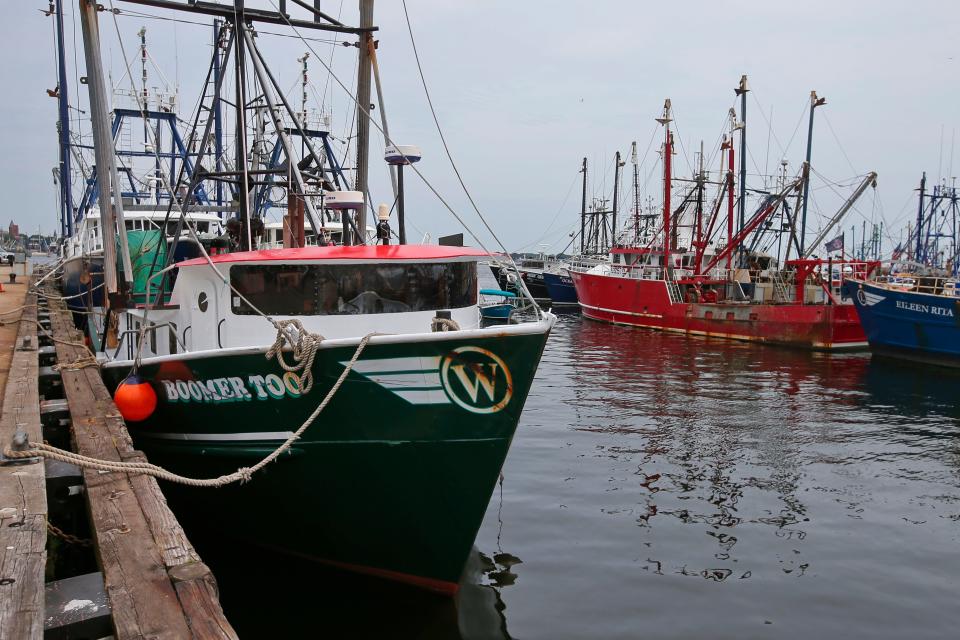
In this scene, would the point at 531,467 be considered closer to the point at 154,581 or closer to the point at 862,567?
the point at 862,567

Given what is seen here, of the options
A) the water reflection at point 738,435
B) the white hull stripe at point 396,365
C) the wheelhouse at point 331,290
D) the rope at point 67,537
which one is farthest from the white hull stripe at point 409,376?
the water reflection at point 738,435

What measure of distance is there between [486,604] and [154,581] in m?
3.81

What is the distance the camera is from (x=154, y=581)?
359cm

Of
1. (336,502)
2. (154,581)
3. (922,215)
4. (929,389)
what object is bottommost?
(929,389)

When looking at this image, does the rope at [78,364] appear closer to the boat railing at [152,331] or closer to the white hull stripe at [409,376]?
the boat railing at [152,331]

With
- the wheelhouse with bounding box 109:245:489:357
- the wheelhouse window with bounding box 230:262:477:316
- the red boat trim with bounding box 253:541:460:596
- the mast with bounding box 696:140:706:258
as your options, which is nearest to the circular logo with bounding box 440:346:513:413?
the wheelhouse with bounding box 109:245:489:357

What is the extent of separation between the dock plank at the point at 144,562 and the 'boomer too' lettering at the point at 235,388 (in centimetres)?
91

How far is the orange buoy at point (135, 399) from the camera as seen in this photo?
6.79m

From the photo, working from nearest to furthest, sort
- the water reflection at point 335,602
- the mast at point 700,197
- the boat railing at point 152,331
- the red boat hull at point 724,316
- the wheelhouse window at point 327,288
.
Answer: the water reflection at point 335,602 → the wheelhouse window at point 327,288 → the boat railing at point 152,331 → the red boat hull at point 724,316 → the mast at point 700,197

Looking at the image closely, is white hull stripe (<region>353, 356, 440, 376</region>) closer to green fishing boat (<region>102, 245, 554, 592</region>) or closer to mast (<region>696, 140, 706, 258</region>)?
green fishing boat (<region>102, 245, 554, 592</region>)

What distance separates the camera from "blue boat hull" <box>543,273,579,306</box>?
46781 millimetres

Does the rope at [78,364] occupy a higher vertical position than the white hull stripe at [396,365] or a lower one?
lower

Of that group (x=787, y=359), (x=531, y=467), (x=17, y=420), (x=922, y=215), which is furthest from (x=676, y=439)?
(x=922, y=215)

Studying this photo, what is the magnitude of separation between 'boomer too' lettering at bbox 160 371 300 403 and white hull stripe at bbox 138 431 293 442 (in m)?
0.34
